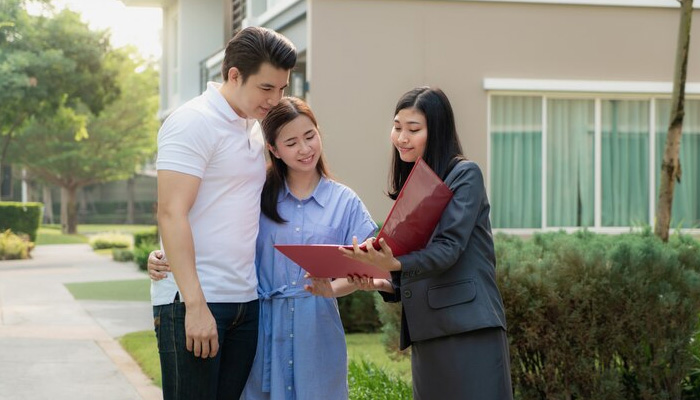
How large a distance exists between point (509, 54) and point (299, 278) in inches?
346

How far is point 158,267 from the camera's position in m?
3.56

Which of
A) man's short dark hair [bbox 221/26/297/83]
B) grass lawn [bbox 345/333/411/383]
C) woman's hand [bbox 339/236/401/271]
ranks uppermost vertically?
man's short dark hair [bbox 221/26/297/83]

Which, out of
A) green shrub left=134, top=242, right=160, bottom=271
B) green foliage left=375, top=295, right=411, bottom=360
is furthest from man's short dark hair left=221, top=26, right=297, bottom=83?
green shrub left=134, top=242, right=160, bottom=271

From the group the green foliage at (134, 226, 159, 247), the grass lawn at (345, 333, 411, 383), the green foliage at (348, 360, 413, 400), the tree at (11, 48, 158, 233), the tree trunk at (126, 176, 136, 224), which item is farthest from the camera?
the tree trunk at (126, 176, 136, 224)

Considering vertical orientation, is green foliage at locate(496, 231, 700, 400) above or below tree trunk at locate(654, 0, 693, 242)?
below

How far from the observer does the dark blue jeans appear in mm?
3457

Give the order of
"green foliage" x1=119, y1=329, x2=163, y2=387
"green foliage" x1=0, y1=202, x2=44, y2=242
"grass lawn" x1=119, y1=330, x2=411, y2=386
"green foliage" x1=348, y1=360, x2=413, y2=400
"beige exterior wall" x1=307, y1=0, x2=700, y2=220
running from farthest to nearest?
"green foliage" x1=0, y1=202, x2=44, y2=242, "beige exterior wall" x1=307, y1=0, x2=700, y2=220, "green foliage" x1=119, y1=329, x2=163, y2=387, "grass lawn" x1=119, y1=330, x2=411, y2=386, "green foliage" x1=348, y1=360, x2=413, y2=400

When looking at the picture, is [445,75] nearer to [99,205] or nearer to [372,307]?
[372,307]

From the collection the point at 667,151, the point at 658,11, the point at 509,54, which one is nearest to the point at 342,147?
the point at 509,54

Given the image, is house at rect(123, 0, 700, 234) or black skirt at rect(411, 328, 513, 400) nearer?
black skirt at rect(411, 328, 513, 400)

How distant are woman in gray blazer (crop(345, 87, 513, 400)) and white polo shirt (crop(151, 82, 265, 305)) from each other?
0.52 m

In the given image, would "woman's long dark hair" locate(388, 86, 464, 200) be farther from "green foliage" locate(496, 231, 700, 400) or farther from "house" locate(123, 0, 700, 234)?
"house" locate(123, 0, 700, 234)

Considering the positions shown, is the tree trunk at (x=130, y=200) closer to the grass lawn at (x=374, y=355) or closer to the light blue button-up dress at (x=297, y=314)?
the grass lawn at (x=374, y=355)

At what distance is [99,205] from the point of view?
6309 centimetres
